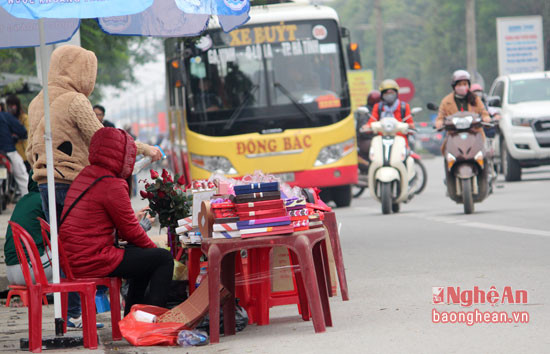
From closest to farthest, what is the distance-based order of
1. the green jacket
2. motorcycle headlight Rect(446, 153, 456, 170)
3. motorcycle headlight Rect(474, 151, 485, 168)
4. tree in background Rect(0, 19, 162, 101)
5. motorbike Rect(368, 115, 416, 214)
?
the green jacket → motorcycle headlight Rect(474, 151, 485, 168) → motorcycle headlight Rect(446, 153, 456, 170) → motorbike Rect(368, 115, 416, 214) → tree in background Rect(0, 19, 162, 101)

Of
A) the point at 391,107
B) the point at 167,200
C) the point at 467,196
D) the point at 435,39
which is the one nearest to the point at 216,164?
the point at 391,107

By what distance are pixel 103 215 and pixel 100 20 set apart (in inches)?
81.2

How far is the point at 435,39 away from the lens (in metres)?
77.6

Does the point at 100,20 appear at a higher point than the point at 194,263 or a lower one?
higher

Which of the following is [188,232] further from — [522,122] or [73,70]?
[522,122]

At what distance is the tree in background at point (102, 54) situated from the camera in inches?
652

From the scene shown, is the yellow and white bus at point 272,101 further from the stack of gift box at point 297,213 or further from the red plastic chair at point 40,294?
the red plastic chair at point 40,294

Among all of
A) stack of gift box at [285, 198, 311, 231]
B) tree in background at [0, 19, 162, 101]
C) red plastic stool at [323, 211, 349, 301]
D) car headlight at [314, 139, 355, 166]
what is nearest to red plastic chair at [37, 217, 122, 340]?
stack of gift box at [285, 198, 311, 231]

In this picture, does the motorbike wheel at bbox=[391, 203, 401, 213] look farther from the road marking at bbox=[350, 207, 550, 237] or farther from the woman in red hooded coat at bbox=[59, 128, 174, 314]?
the woman in red hooded coat at bbox=[59, 128, 174, 314]

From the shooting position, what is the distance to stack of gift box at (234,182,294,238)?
667 centimetres

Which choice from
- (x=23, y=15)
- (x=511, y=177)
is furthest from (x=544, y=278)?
(x=511, y=177)

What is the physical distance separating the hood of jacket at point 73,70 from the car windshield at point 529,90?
16968 millimetres

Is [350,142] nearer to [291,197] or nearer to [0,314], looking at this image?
[0,314]

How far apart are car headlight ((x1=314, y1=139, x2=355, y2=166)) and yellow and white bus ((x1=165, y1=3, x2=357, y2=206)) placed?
2cm
